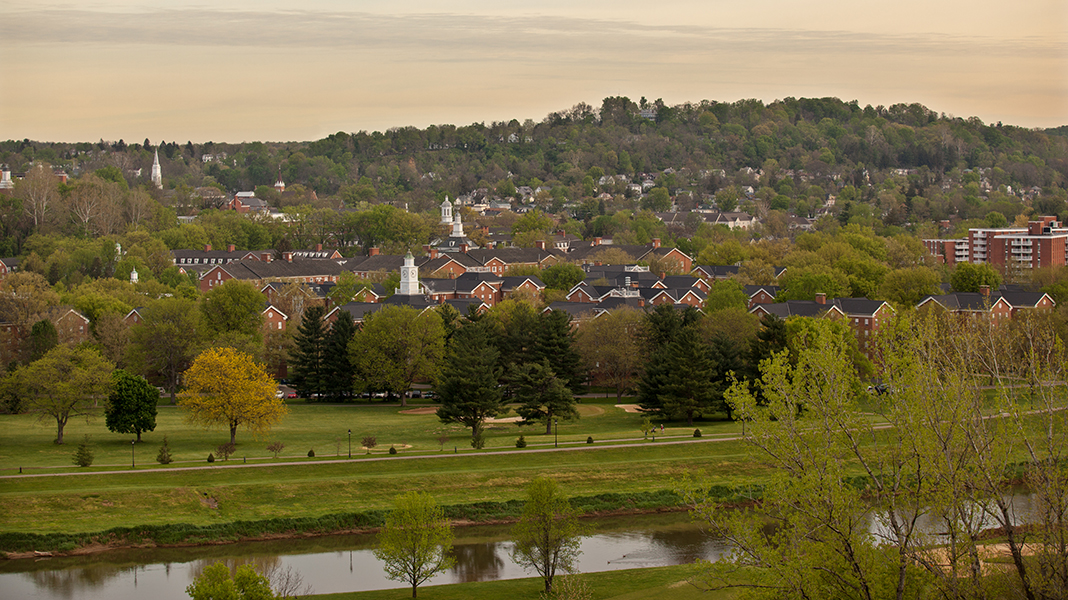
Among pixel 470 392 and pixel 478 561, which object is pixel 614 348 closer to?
pixel 470 392

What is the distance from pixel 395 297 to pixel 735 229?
73960mm

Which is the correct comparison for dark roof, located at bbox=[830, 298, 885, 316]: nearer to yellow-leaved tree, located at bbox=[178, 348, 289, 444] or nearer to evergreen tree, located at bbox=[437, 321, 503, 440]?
evergreen tree, located at bbox=[437, 321, 503, 440]

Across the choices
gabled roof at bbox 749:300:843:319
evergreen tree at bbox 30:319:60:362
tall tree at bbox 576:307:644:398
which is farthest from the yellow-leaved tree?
gabled roof at bbox 749:300:843:319

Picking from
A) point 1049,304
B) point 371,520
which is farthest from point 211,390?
point 1049,304

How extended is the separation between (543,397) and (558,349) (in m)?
8.79

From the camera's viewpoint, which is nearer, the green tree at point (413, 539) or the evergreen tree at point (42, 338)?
the green tree at point (413, 539)

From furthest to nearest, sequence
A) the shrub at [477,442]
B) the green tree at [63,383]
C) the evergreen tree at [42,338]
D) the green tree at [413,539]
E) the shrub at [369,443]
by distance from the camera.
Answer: the evergreen tree at [42,338]
the green tree at [63,383]
the shrub at [477,442]
the shrub at [369,443]
the green tree at [413,539]

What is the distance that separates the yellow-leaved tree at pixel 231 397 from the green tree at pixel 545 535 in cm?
1734

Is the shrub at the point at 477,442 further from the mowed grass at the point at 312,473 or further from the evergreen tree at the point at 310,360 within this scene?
the evergreen tree at the point at 310,360

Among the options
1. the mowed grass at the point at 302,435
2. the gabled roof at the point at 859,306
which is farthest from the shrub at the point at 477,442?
the gabled roof at the point at 859,306

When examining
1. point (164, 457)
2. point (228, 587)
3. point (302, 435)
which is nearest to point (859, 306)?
point (302, 435)

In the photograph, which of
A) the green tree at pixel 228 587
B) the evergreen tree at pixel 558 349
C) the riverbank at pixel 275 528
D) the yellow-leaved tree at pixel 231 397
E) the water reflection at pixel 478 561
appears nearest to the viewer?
the green tree at pixel 228 587

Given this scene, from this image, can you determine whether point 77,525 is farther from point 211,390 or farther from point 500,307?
point 500,307

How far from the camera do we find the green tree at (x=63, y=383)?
46.7m
